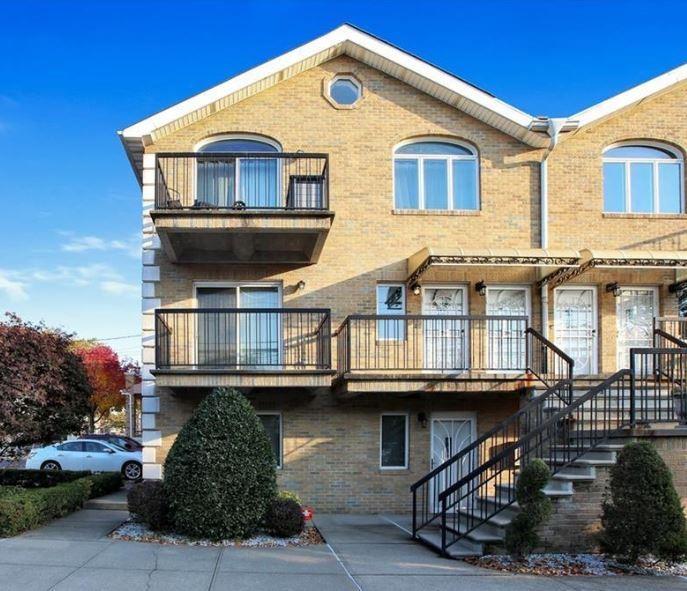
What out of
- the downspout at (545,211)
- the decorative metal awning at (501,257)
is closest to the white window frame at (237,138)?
the decorative metal awning at (501,257)

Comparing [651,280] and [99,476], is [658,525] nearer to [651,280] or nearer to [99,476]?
[651,280]

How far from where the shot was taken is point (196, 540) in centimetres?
1070

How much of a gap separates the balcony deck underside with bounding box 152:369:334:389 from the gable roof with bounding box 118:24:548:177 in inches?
192

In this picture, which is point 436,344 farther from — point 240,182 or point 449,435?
point 240,182

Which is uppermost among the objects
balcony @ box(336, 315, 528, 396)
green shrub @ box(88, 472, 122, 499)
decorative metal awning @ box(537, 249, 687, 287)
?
decorative metal awning @ box(537, 249, 687, 287)

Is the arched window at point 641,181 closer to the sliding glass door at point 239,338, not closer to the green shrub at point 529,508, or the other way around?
the sliding glass door at point 239,338

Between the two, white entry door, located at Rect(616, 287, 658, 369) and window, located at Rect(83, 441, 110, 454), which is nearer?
white entry door, located at Rect(616, 287, 658, 369)

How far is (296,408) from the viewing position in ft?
47.8

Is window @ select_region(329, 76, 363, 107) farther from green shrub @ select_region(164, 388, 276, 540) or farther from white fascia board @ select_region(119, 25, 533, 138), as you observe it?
green shrub @ select_region(164, 388, 276, 540)

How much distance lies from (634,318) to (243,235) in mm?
8195

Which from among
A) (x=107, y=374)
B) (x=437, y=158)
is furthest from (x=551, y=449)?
(x=107, y=374)

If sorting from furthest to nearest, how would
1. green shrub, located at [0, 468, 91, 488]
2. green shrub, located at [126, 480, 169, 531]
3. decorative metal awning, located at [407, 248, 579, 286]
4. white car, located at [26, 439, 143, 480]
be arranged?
1. white car, located at [26, 439, 143, 480]
2. green shrub, located at [0, 468, 91, 488]
3. decorative metal awning, located at [407, 248, 579, 286]
4. green shrub, located at [126, 480, 169, 531]

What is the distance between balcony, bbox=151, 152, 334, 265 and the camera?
1326cm

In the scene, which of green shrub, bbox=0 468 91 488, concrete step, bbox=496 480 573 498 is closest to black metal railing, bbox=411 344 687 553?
concrete step, bbox=496 480 573 498
